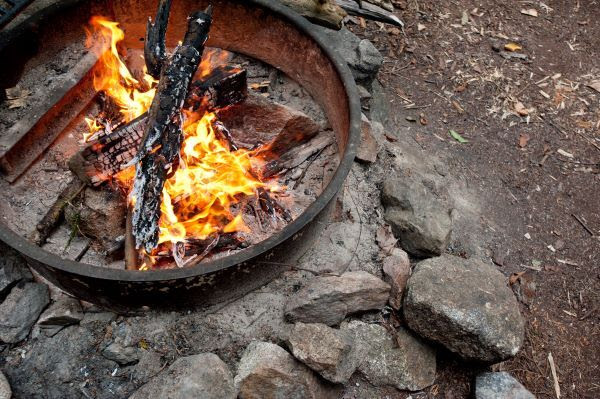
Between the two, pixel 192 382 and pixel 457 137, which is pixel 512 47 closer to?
pixel 457 137

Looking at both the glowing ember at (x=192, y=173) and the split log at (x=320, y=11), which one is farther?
the split log at (x=320, y=11)

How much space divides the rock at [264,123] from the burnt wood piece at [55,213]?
1.09 m

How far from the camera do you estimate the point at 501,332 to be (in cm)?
297

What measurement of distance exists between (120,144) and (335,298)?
1.55 metres

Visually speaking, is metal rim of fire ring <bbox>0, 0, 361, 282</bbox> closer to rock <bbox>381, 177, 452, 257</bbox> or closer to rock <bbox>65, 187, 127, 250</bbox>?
rock <bbox>65, 187, 127, 250</bbox>

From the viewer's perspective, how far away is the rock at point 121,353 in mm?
2809

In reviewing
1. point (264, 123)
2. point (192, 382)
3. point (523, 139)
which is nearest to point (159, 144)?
point (264, 123)

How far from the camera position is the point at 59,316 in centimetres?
286

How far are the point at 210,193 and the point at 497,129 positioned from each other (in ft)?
9.49

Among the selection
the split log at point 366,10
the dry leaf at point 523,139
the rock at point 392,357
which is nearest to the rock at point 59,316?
the rock at point 392,357

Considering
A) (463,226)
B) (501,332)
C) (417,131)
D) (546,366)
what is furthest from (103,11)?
(546,366)

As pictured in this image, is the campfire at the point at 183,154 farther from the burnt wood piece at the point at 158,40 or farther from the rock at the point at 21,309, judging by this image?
the rock at the point at 21,309

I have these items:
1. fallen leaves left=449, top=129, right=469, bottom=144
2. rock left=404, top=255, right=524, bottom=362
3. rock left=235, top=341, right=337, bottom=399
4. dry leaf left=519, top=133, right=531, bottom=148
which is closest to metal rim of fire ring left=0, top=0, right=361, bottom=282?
rock left=235, top=341, right=337, bottom=399

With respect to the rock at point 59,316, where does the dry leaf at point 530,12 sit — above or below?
below
